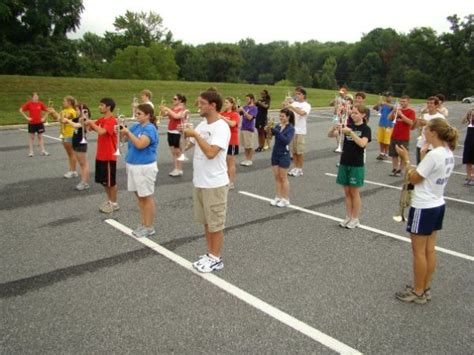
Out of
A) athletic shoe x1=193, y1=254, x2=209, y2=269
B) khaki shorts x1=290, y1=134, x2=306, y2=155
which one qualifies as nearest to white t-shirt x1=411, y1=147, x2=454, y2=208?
athletic shoe x1=193, y1=254, x2=209, y2=269

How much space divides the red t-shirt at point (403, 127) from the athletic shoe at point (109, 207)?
726cm

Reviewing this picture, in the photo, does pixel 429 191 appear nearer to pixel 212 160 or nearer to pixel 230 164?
pixel 212 160

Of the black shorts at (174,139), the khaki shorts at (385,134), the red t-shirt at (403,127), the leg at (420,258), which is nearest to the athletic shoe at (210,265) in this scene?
the leg at (420,258)

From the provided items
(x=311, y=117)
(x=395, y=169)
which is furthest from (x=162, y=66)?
(x=395, y=169)

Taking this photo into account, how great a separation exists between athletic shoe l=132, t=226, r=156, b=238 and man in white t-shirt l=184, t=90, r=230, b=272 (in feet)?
4.33

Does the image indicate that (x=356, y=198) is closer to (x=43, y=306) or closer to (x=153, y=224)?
(x=153, y=224)

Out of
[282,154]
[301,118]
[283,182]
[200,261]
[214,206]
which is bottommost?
[200,261]

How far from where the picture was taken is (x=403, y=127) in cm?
1054

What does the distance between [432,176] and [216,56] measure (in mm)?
90666

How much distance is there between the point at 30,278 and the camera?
493cm

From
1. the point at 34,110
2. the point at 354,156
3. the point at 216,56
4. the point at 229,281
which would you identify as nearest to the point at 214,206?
the point at 229,281

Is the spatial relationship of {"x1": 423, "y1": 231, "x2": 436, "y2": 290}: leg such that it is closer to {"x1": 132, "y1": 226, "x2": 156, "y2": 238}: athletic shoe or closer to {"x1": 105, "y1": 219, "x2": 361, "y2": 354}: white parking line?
{"x1": 105, "y1": 219, "x2": 361, "y2": 354}: white parking line

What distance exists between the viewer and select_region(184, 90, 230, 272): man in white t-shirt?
477 centimetres

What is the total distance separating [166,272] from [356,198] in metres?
3.34
